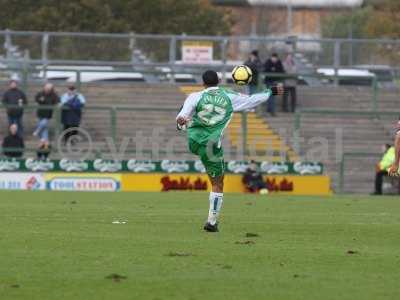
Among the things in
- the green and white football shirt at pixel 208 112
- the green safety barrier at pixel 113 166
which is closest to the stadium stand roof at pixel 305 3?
the green safety barrier at pixel 113 166

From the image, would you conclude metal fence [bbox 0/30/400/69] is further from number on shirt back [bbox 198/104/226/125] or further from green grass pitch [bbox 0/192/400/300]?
number on shirt back [bbox 198/104/226/125]

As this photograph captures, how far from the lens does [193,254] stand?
12688 mm

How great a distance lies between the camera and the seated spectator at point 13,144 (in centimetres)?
3119

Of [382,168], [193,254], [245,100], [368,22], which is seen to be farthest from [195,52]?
[193,254]

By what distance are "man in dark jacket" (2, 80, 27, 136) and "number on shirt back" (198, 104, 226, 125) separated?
55.4ft

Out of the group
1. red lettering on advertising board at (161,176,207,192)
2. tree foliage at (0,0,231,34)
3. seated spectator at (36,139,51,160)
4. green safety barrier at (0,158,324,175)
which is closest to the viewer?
green safety barrier at (0,158,324,175)

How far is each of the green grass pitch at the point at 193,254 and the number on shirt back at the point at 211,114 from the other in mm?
1439

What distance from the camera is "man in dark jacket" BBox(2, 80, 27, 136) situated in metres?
32.2

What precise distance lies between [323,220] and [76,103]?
15.3m

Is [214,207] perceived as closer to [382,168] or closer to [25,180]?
[25,180]

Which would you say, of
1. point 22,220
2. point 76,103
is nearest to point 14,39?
point 76,103

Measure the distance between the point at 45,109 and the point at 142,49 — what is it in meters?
A: 5.57

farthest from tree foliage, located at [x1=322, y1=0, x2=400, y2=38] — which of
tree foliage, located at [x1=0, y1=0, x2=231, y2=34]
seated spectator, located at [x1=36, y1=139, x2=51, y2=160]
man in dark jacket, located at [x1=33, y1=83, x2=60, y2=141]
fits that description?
seated spectator, located at [x1=36, y1=139, x2=51, y2=160]

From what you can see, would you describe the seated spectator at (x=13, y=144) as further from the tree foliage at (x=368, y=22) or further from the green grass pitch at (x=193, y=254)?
the tree foliage at (x=368, y=22)
